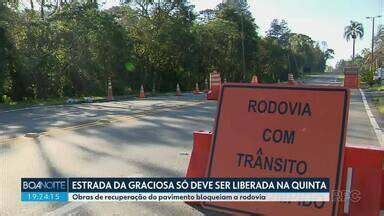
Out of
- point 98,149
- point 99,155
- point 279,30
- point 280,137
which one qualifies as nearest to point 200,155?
point 280,137

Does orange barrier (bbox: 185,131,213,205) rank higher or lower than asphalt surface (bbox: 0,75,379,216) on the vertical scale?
higher

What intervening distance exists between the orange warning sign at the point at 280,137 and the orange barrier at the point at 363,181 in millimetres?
341

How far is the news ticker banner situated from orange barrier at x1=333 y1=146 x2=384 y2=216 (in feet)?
1.27

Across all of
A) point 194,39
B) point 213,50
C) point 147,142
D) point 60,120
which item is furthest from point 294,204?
point 213,50

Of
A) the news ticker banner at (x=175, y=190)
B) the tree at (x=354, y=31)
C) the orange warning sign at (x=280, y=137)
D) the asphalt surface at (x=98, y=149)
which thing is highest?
the tree at (x=354, y=31)

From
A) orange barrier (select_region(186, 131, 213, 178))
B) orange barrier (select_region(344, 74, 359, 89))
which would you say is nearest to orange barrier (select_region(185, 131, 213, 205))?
orange barrier (select_region(186, 131, 213, 178))

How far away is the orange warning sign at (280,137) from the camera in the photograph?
4.77m

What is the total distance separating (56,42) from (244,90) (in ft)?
77.6

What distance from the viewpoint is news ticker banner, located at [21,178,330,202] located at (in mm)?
4809

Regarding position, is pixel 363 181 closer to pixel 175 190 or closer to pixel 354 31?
pixel 175 190

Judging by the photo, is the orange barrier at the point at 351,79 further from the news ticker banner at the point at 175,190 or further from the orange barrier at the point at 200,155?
the news ticker banner at the point at 175,190

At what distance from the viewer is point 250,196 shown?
4969 millimetres

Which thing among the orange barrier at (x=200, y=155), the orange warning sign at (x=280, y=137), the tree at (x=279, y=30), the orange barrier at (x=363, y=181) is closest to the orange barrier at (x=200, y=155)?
the orange barrier at (x=200, y=155)

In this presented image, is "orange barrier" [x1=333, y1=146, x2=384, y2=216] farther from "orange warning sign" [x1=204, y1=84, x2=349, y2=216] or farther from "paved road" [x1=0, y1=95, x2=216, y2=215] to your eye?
"paved road" [x1=0, y1=95, x2=216, y2=215]
